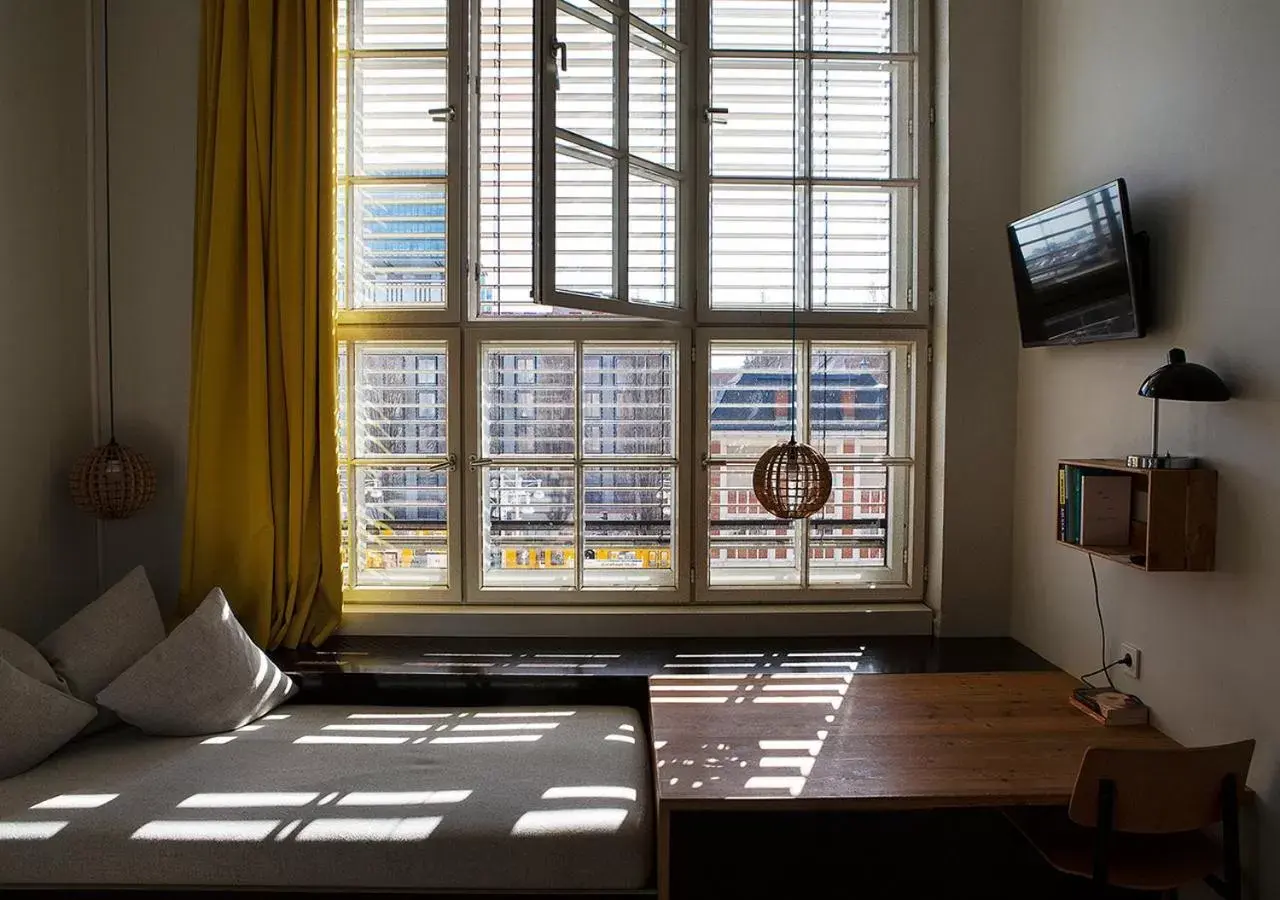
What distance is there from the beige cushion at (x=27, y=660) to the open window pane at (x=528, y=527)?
1.34 m

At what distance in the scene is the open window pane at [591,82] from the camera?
269 centimetres

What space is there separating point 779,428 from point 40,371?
2.54m

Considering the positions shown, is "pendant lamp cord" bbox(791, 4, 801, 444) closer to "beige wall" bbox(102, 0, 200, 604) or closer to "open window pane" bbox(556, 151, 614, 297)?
"open window pane" bbox(556, 151, 614, 297)

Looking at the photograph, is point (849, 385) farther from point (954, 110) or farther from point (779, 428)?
point (954, 110)

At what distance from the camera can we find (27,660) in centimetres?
245

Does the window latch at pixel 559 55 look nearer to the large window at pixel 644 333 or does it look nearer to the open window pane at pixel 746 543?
the large window at pixel 644 333

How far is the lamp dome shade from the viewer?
1.98 metres

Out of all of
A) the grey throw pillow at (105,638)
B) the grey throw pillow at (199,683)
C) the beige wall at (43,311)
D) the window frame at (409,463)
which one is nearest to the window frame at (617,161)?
the window frame at (409,463)

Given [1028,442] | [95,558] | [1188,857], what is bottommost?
[1188,857]

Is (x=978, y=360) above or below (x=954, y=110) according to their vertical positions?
below

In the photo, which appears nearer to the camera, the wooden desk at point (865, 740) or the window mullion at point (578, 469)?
the wooden desk at point (865, 740)

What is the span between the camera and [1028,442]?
10.1ft

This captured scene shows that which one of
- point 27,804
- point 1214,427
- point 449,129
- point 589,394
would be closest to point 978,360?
point 1214,427

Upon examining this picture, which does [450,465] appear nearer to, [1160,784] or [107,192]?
[107,192]
